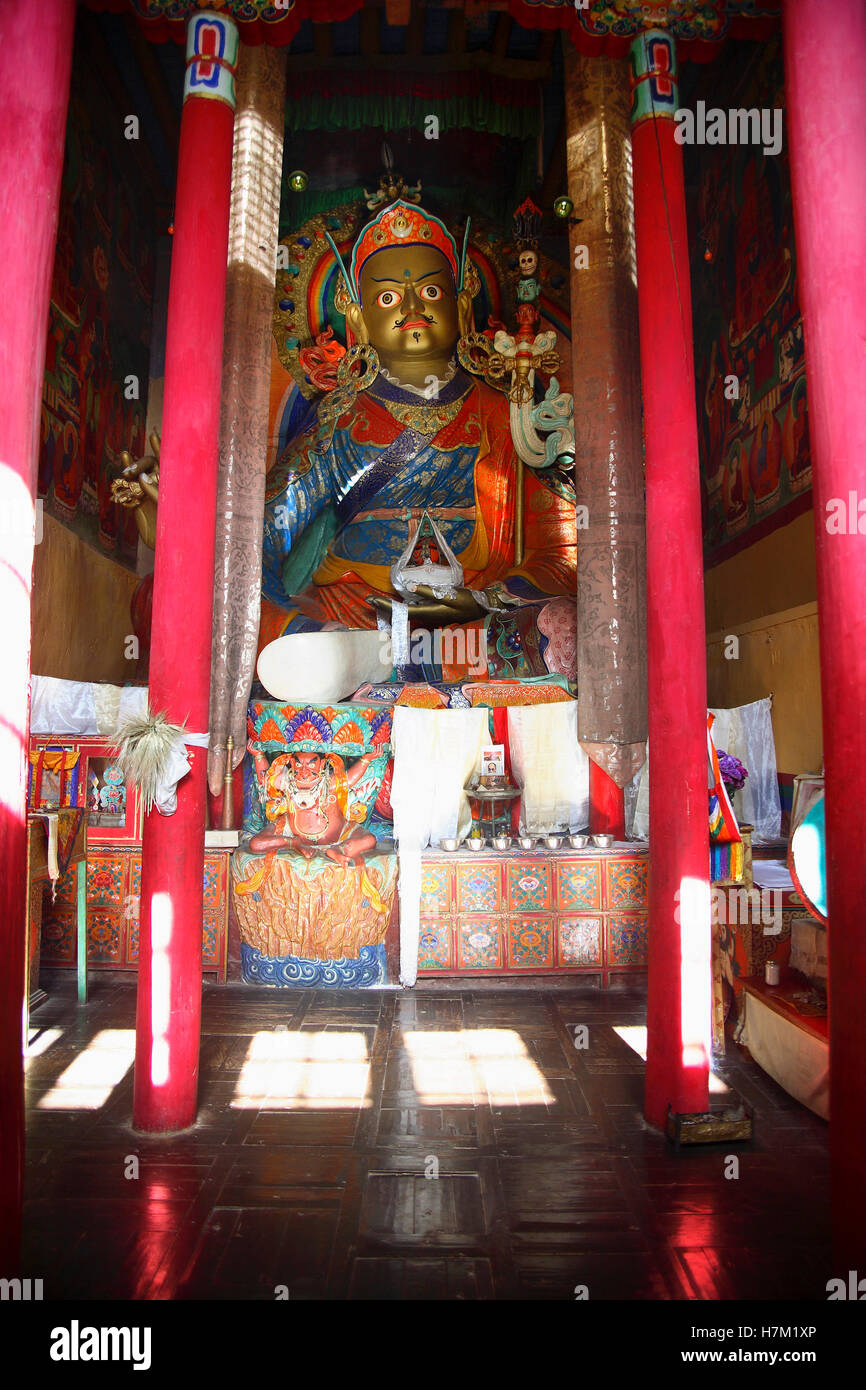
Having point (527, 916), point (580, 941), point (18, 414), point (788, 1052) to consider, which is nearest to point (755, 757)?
point (580, 941)

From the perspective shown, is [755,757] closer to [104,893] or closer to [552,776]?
[552,776]

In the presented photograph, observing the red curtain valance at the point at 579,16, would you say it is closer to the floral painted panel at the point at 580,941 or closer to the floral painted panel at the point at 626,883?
the floral painted panel at the point at 626,883

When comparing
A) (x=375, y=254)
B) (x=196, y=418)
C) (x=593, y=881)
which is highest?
(x=375, y=254)

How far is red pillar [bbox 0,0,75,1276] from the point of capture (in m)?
1.95

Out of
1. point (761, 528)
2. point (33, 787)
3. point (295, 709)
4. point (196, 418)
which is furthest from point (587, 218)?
point (33, 787)

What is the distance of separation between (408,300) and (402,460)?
1304 millimetres

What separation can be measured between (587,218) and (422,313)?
8.53 feet

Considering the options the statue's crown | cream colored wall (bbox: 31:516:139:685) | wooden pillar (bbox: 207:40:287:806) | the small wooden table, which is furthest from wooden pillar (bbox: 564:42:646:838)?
cream colored wall (bbox: 31:516:139:685)

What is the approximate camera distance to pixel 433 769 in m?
5.14

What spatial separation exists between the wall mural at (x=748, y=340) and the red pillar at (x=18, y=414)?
435cm

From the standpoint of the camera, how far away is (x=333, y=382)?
7.02m

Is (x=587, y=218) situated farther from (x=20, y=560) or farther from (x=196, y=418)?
(x=20, y=560)

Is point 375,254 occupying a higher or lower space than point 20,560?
higher

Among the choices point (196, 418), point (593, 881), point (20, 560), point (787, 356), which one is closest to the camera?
point (20, 560)
